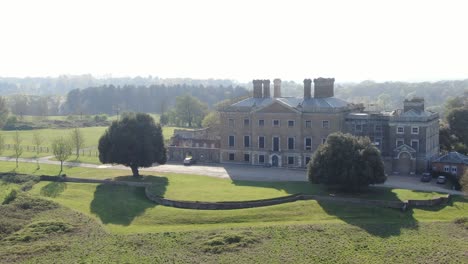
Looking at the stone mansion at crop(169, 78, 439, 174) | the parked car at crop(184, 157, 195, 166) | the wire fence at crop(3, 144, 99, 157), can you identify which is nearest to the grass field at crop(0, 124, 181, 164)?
the wire fence at crop(3, 144, 99, 157)

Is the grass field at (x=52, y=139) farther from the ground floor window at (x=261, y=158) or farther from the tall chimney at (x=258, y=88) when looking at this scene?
the tall chimney at (x=258, y=88)

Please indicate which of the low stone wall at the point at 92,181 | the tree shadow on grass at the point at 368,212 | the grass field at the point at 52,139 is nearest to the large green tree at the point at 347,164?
the tree shadow on grass at the point at 368,212

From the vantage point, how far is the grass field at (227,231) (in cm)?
3694

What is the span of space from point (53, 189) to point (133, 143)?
922cm

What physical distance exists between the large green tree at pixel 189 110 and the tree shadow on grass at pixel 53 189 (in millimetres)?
59618

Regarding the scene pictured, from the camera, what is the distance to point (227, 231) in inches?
1613

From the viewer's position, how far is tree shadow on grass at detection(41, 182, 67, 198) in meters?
53.9

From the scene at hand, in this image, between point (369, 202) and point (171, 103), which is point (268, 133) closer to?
point (369, 202)

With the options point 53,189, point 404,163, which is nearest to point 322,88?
point 404,163

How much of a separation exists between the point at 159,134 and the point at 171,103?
120482 mm

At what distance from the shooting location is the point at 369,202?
4647 centimetres

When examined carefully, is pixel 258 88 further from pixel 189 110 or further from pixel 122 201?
pixel 189 110

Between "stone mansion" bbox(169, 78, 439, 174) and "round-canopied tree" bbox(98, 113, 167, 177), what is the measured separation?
37.9 feet

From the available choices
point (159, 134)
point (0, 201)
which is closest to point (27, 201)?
point (0, 201)
